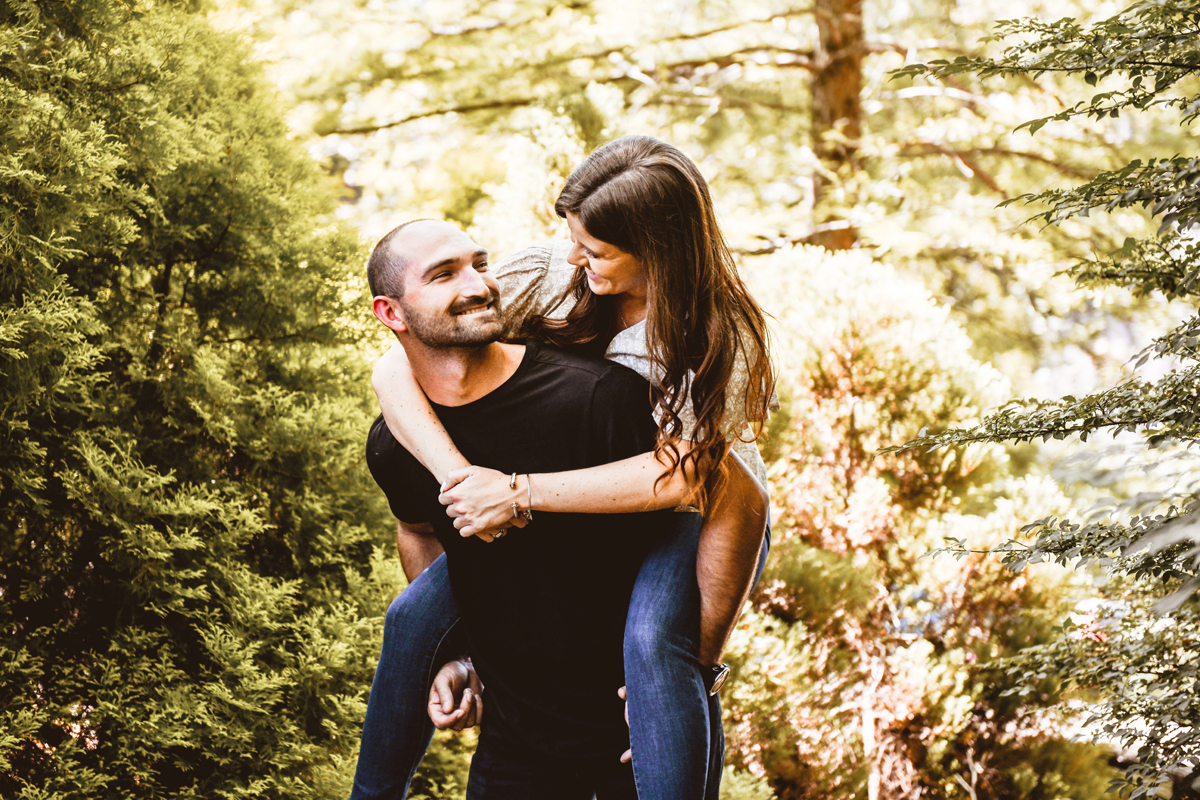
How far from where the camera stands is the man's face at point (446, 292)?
1.86 metres

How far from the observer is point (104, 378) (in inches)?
97.8

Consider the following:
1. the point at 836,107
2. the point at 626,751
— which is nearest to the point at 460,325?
the point at 626,751

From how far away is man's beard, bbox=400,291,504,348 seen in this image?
185 centimetres

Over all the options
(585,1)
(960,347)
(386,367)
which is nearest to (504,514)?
(386,367)

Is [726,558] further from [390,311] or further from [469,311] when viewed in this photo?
[390,311]

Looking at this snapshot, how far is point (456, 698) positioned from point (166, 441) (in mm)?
1266

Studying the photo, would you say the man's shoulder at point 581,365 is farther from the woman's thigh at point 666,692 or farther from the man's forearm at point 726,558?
the woman's thigh at point 666,692

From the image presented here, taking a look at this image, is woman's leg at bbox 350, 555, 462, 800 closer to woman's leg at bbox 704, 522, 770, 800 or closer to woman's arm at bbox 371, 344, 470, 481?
woman's arm at bbox 371, 344, 470, 481

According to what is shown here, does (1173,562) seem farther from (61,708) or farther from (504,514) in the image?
(61,708)

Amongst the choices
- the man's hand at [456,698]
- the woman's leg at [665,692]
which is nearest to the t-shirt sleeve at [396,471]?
the man's hand at [456,698]

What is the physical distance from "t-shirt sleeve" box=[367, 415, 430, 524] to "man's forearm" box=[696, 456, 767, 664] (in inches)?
27.2

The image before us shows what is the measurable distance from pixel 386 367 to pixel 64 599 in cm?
127

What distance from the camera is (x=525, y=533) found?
199 centimetres

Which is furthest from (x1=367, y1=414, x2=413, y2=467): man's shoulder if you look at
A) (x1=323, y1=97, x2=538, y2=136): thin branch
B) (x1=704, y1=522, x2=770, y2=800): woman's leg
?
(x1=323, y1=97, x2=538, y2=136): thin branch
